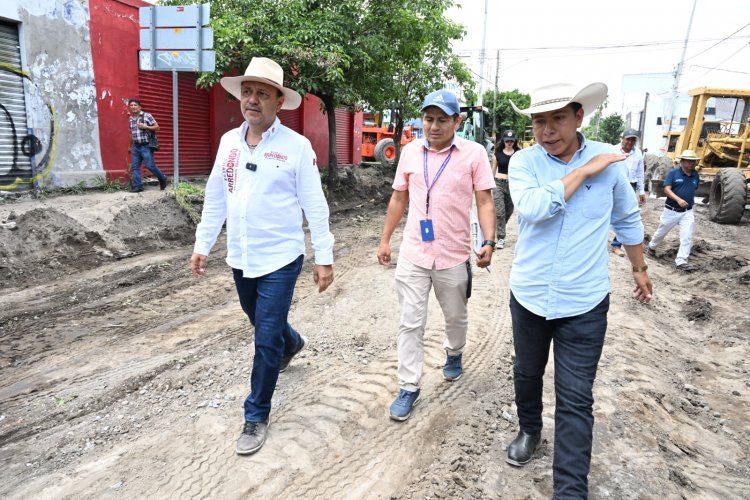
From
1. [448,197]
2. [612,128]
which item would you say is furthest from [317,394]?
[612,128]

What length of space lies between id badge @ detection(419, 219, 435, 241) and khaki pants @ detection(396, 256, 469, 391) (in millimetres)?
206

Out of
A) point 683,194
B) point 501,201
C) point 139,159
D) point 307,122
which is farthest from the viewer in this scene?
point 307,122

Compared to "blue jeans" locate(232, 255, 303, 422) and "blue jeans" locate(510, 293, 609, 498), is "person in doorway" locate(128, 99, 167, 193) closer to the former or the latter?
"blue jeans" locate(232, 255, 303, 422)

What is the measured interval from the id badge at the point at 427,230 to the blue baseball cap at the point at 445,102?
0.69 metres

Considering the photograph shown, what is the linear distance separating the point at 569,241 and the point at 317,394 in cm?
211

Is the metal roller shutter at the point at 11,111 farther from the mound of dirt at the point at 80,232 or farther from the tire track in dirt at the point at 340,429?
the tire track in dirt at the point at 340,429

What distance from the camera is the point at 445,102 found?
3.22 metres

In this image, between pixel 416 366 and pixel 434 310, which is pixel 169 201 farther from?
pixel 416 366

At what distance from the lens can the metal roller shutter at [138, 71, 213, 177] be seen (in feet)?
37.4

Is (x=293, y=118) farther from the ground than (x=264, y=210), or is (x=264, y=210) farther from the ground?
(x=293, y=118)

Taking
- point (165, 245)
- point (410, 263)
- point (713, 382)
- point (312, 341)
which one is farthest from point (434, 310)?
point (165, 245)

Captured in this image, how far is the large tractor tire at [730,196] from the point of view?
10.7 m

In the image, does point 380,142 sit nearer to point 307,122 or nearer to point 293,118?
point 307,122

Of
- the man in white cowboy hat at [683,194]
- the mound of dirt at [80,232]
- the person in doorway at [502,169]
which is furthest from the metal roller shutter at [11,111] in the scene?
the man in white cowboy hat at [683,194]
